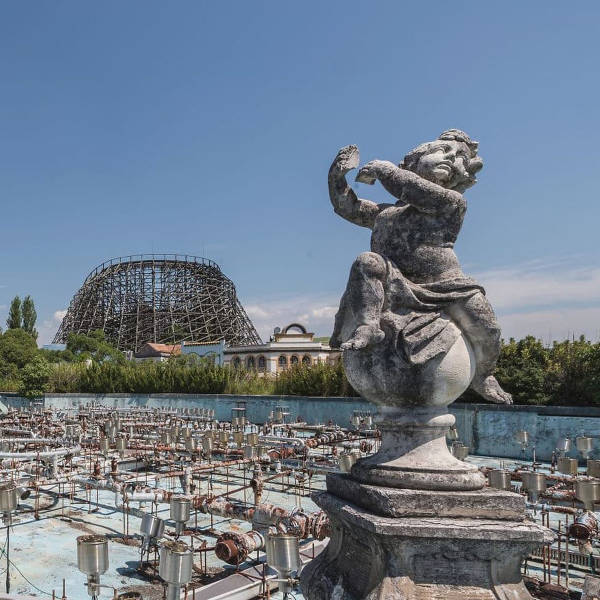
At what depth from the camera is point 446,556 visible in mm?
2543

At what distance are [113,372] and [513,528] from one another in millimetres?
28703

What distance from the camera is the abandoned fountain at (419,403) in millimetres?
2531

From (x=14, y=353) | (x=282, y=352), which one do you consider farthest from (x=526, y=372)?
(x=14, y=353)

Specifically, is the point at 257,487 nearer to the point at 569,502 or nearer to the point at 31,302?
the point at 569,502

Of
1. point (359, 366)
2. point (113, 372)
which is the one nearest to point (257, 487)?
point (359, 366)

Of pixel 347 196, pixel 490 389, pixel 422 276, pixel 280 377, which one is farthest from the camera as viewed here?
pixel 280 377

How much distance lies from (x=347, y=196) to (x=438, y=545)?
2158 millimetres

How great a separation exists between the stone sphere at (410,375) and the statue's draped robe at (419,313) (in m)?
0.04

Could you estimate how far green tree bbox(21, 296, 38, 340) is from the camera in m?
58.6

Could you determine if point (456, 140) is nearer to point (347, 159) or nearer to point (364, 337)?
point (347, 159)

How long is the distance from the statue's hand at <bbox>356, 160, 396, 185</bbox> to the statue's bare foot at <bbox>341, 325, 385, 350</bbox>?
998 millimetres

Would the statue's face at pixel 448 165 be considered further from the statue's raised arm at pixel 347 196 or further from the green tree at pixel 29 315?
the green tree at pixel 29 315

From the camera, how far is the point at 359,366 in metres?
3.05

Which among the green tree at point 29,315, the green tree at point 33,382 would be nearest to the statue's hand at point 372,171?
the green tree at point 33,382
